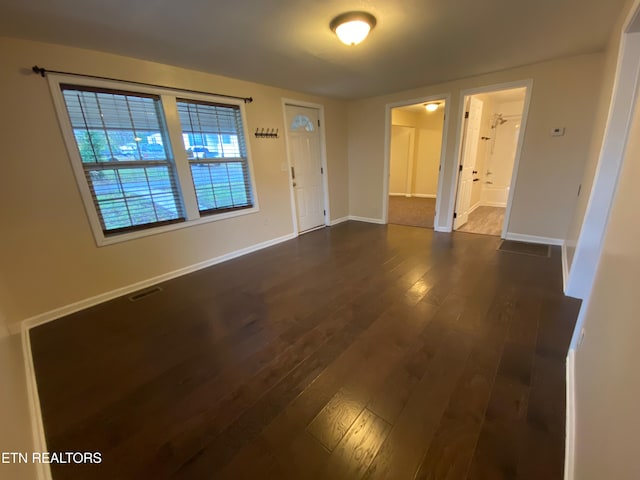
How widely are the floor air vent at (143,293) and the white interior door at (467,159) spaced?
459 centimetres

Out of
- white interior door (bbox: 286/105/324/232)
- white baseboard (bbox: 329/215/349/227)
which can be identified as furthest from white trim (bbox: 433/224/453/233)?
white interior door (bbox: 286/105/324/232)

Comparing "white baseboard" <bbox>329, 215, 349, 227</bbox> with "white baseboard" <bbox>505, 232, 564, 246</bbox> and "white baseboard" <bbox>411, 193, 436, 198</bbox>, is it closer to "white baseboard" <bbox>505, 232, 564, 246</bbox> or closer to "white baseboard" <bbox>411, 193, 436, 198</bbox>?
"white baseboard" <bbox>505, 232, 564, 246</bbox>

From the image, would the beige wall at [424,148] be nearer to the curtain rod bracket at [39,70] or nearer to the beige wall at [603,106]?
the beige wall at [603,106]

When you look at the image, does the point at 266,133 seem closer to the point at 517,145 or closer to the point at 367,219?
the point at 367,219

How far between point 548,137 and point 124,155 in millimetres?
5133

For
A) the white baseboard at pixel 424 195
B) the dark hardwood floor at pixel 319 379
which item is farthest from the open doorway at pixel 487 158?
the dark hardwood floor at pixel 319 379

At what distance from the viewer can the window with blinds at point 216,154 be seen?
10.5 ft

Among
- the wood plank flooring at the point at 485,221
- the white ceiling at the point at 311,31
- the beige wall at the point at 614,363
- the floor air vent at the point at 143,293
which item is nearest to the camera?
the beige wall at the point at 614,363

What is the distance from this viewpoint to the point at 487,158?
621cm

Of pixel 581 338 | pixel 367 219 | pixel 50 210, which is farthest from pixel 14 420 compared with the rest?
pixel 367 219

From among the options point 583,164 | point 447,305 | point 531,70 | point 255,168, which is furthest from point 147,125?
point 583,164

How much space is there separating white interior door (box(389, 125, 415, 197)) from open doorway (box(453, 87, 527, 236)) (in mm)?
2392

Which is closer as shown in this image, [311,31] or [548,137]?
[311,31]

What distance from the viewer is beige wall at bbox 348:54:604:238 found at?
3152 mm
